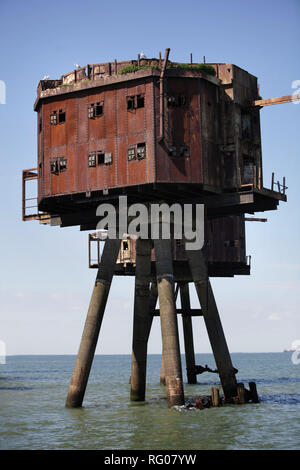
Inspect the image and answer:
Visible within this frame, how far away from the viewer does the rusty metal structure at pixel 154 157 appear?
3278 centimetres

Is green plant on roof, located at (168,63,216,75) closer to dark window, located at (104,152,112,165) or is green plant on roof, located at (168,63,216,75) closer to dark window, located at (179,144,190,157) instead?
dark window, located at (179,144,190,157)

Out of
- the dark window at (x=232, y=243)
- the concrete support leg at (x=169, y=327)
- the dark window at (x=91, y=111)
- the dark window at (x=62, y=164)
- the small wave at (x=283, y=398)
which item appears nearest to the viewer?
the concrete support leg at (x=169, y=327)

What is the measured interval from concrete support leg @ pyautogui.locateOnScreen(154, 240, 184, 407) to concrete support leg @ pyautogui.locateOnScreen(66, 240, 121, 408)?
3.00 metres

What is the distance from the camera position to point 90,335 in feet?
109

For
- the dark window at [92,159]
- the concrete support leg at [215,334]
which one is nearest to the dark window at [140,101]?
the dark window at [92,159]

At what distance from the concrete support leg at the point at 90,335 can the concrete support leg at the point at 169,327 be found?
3.00m

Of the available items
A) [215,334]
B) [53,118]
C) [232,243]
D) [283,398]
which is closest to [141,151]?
[53,118]

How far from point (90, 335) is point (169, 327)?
4.18 metres

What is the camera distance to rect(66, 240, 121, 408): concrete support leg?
3312 cm

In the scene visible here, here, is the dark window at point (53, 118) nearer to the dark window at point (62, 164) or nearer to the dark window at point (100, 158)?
the dark window at point (62, 164)

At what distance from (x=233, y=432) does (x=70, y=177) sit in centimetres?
1501

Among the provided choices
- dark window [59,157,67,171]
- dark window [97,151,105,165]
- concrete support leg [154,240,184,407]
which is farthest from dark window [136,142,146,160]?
dark window [59,157,67,171]

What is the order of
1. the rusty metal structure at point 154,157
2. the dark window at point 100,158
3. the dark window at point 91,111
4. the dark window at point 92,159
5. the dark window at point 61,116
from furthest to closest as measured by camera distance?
the dark window at point 61,116, the dark window at point 91,111, the dark window at point 92,159, the dark window at point 100,158, the rusty metal structure at point 154,157

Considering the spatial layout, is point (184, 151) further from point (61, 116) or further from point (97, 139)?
point (61, 116)
